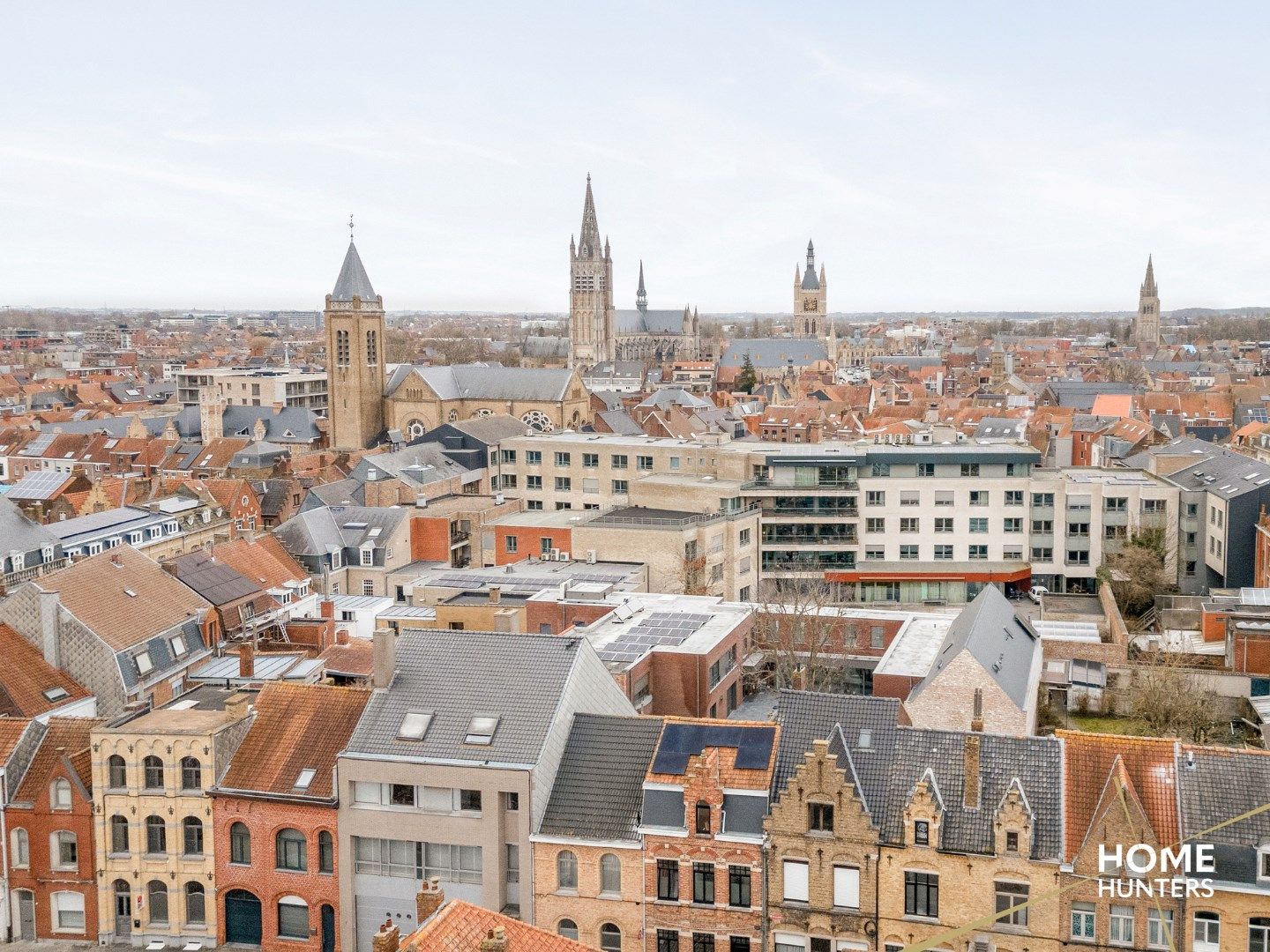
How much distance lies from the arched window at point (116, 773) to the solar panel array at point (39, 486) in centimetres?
5138

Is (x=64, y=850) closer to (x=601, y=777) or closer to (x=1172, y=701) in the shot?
(x=601, y=777)

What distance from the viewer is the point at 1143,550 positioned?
6781cm

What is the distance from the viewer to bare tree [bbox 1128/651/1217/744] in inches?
1753

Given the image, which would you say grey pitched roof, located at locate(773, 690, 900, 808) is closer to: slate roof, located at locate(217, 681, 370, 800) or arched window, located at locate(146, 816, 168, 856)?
slate roof, located at locate(217, 681, 370, 800)

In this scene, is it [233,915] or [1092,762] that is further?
[233,915]

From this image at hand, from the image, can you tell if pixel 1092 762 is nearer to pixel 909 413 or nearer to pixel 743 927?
pixel 743 927

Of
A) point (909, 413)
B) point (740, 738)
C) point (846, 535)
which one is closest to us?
point (740, 738)

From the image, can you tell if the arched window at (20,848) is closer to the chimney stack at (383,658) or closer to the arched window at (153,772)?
the arched window at (153,772)

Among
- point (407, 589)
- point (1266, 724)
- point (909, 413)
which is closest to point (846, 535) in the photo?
point (407, 589)

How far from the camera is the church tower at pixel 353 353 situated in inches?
4296

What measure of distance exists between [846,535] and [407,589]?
2593cm

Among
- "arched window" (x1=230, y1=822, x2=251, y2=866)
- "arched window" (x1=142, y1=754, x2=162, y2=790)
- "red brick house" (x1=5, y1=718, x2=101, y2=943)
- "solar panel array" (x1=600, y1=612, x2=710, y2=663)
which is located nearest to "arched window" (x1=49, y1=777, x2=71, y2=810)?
"red brick house" (x1=5, y1=718, x2=101, y2=943)

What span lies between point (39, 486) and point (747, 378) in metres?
114

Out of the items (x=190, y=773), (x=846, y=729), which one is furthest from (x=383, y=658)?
(x=846, y=729)
